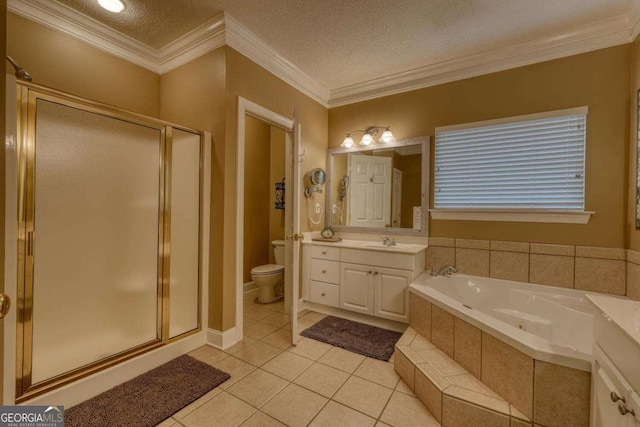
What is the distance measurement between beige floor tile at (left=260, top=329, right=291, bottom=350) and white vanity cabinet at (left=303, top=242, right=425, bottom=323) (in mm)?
568

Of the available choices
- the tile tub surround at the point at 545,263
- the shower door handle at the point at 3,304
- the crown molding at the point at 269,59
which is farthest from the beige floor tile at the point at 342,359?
the crown molding at the point at 269,59


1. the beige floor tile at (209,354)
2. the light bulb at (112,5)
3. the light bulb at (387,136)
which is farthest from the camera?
the light bulb at (387,136)

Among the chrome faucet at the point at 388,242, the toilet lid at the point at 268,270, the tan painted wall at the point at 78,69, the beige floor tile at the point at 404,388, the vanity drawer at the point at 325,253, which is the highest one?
the tan painted wall at the point at 78,69

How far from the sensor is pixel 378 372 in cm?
196

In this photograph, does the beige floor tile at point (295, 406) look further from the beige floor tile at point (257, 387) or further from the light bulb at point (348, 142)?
the light bulb at point (348, 142)

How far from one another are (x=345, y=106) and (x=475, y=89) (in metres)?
1.44

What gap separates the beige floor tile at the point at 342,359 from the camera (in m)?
2.03

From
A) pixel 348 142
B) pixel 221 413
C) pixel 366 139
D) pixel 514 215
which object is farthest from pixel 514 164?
pixel 221 413

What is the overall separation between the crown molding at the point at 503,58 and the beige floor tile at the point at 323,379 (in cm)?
286

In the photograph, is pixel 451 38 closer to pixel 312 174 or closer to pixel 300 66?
pixel 300 66

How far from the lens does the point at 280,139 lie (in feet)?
12.7

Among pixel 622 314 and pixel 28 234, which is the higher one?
pixel 28 234

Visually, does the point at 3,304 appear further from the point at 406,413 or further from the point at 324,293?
the point at 324,293

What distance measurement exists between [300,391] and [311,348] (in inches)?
21.4
